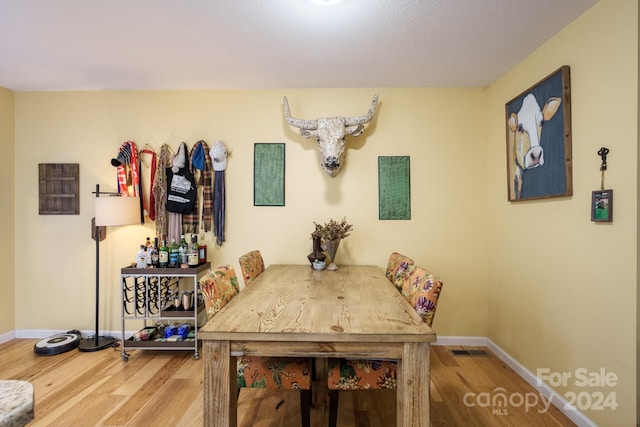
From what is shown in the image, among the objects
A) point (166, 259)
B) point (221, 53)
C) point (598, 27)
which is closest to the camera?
point (598, 27)

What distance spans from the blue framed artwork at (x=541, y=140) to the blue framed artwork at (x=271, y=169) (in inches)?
79.2

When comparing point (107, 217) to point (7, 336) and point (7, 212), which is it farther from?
point (7, 336)

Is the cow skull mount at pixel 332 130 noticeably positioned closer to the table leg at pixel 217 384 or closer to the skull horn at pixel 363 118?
the skull horn at pixel 363 118

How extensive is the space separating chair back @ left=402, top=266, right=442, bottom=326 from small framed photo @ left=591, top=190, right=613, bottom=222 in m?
1.00

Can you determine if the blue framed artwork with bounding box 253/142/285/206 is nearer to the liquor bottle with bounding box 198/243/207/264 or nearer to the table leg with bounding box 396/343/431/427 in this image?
the liquor bottle with bounding box 198/243/207/264

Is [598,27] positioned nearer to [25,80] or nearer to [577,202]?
[577,202]

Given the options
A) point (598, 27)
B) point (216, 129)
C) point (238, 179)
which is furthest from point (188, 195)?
point (598, 27)

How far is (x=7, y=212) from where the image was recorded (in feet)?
9.72

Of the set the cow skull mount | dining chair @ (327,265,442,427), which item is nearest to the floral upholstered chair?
dining chair @ (327,265,442,427)

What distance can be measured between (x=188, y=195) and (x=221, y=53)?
1318mm

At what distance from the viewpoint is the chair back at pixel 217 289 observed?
5.23ft

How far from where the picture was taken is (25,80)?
2.76 metres

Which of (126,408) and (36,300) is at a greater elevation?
(36,300)

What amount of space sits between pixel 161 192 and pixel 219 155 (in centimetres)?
67
